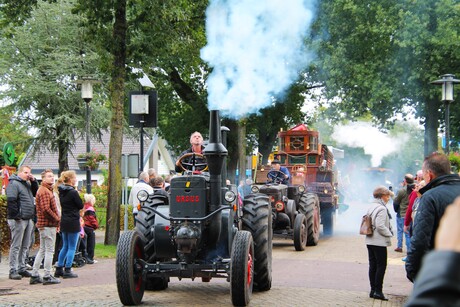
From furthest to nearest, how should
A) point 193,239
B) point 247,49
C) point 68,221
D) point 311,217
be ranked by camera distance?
point 311,217
point 247,49
point 68,221
point 193,239

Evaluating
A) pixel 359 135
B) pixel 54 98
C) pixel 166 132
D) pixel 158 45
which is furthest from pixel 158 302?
pixel 359 135

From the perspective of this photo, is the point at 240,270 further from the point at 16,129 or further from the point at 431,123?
the point at 16,129

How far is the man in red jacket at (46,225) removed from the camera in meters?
10.1

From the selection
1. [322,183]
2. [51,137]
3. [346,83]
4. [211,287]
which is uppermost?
[346,83]

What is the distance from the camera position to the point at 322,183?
19.8 m

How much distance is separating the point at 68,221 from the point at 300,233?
6262 millimetres

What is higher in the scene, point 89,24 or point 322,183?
point 89,24

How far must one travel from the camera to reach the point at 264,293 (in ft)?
29.9

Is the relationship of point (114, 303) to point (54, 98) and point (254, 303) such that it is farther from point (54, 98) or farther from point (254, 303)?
point (54, 98)

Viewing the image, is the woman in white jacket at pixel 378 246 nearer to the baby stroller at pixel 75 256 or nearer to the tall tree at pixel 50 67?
the baby stroller at pixel 75 256

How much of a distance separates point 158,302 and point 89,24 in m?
9.11

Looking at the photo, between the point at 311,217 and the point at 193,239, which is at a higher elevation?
the point at 193,239

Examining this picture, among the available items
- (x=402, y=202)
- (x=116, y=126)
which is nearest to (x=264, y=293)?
(x=402, y=202)

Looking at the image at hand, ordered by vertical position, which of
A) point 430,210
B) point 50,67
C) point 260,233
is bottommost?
point 260,233
